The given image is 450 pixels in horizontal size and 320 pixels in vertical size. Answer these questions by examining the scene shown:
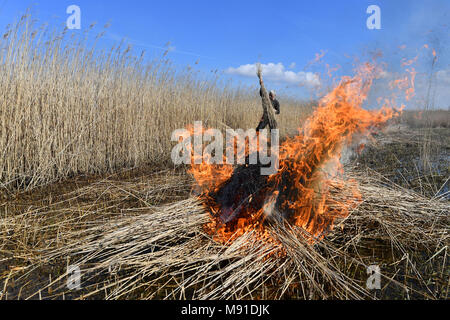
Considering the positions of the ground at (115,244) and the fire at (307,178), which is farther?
the fire at (307,178)

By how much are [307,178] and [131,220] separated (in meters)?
1.57

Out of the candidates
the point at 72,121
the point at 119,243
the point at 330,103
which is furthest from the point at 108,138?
the point at 330,103

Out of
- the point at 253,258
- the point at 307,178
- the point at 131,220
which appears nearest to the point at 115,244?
the point at 131,220

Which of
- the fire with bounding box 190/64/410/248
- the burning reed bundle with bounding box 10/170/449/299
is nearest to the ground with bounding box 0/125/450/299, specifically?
the burning reed bundle with bounding box 10/170/449/299

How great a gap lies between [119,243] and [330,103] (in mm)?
1983

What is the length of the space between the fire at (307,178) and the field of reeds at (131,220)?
132 millimetres

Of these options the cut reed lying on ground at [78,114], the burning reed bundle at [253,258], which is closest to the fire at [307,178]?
the burning reed bundle at [253,258]

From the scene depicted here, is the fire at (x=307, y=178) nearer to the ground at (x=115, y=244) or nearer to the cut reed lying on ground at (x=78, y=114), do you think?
the ground at (x=115, y=244)

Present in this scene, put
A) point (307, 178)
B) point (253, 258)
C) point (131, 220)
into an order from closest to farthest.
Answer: point (253, 258) → point (307, 178) → point (131, 220)

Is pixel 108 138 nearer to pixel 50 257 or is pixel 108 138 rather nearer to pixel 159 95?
pixel 159 95

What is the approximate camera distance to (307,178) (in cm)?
213

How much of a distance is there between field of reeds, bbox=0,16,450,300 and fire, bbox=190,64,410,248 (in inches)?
5.2

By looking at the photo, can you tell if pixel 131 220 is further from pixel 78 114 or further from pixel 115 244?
pixel 78 114

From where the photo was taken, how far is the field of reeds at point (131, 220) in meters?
1.75
